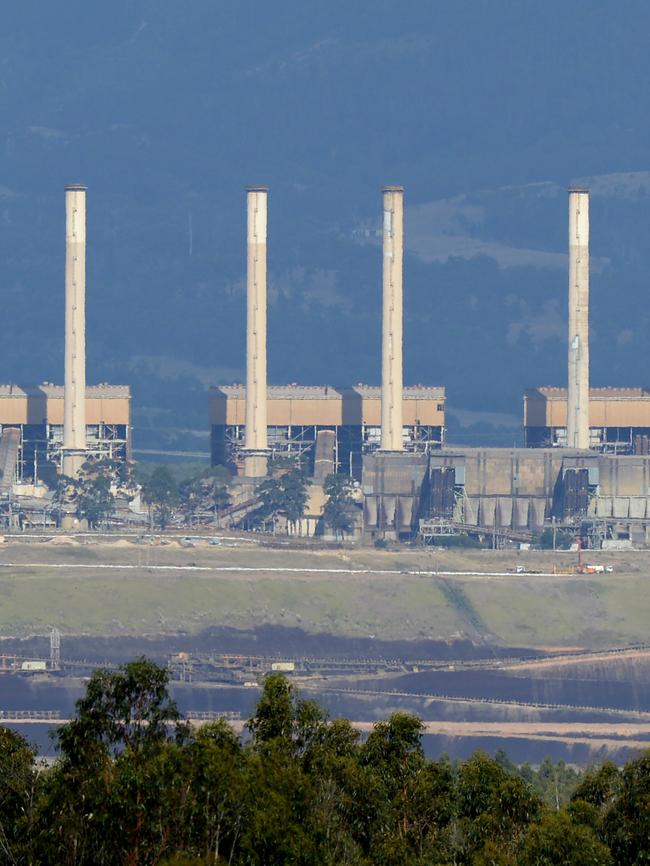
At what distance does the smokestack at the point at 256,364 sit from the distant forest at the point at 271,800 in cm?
10857

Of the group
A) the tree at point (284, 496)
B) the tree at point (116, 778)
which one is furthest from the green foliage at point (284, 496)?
the tree at point (116, 778)

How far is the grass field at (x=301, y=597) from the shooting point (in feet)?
391

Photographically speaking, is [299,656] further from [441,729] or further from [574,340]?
[574,340]

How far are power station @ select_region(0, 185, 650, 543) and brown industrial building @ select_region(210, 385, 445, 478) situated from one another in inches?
4.6

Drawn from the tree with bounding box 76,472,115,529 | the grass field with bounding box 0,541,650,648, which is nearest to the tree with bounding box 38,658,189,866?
the grass field with bounding box 0,541,650,648

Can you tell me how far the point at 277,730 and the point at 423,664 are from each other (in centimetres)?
7898

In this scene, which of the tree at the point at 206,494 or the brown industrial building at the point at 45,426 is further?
the brown industrial building at the point at 45,426

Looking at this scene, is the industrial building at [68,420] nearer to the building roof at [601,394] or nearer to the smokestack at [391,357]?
the smokestack at [391,357]

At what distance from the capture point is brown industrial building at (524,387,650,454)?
15250 cm

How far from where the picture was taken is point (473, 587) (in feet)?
415

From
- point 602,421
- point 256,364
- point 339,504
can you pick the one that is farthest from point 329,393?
point 602,421

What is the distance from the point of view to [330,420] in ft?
509

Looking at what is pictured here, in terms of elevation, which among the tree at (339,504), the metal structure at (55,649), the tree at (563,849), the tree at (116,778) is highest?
the tree at (339,504)

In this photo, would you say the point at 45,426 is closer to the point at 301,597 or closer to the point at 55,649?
the point at 301,597
